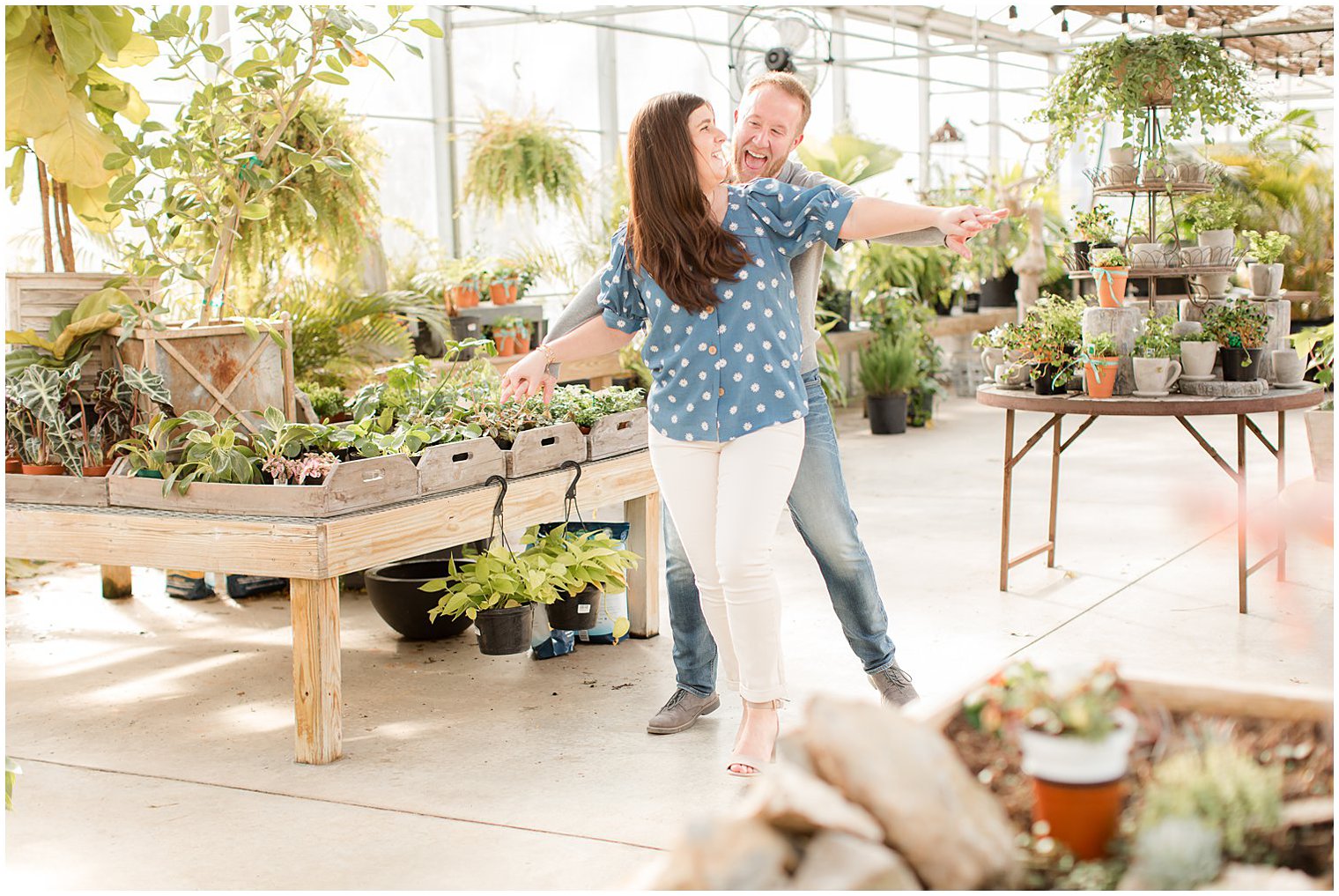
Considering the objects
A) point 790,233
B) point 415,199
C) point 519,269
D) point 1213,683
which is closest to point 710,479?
point 790,233

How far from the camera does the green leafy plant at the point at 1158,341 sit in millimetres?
4094

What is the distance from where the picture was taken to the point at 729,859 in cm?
110

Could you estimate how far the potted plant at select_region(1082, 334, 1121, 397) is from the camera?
13.4 ft

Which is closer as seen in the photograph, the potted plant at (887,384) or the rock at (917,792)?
the rock at (917,792)

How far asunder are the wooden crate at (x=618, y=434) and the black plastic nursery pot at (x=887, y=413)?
4.58m

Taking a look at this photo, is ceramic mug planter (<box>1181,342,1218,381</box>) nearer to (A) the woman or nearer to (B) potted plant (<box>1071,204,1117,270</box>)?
(B) potted plant (<box>1071,204,1117,270</box>)

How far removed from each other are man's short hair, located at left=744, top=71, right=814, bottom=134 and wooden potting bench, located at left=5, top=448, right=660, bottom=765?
4.11ft

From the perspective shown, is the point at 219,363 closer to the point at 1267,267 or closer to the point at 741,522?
the point at 741,522

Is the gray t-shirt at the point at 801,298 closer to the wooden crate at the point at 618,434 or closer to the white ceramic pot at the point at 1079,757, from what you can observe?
the wooden crate at the point at 618,434

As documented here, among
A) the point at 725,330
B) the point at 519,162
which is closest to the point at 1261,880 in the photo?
the point at 725,330

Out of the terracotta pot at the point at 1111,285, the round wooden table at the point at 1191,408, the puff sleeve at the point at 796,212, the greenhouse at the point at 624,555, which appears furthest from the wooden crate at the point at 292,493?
the terracotta pot at the point at 1111,285

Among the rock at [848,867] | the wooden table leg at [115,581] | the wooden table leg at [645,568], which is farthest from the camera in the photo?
the wooden table leg at [115,581]

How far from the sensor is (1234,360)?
161 inches

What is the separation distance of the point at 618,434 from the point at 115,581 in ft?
6.48
